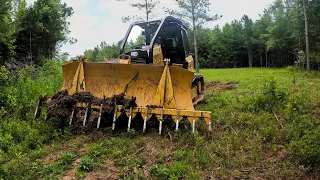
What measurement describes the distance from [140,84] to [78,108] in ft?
4.65

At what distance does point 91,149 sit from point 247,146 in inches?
107

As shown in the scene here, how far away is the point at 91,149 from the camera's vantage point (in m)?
5.61

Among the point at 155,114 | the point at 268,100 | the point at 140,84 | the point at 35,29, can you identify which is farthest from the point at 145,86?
the point at 35,29

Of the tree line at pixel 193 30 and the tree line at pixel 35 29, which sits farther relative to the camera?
the tree line at pixel 35 29

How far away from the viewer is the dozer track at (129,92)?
6438 mm

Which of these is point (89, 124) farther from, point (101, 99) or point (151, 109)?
point (151, 109)

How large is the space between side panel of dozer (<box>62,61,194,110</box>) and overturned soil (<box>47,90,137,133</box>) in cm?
49

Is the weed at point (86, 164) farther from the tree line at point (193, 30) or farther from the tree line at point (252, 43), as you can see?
the tree line at point (252, 43)

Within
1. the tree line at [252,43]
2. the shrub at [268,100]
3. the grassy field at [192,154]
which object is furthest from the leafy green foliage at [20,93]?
the tree line at [252,43]

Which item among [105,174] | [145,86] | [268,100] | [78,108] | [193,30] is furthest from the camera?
[193,30]

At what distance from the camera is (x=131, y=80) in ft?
23.7

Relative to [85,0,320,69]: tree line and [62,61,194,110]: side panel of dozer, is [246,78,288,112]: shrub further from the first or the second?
[85,0,320,69]: tree line

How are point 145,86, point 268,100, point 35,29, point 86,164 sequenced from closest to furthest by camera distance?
point 86,164 → point 145,86 → point 268,100 → point 35,29

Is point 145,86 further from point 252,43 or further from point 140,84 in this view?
point 252,43
